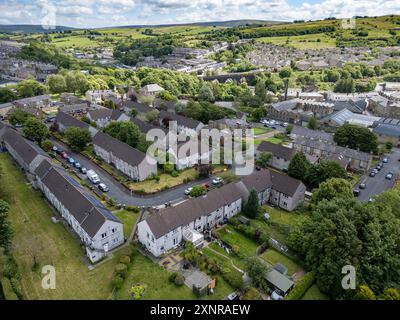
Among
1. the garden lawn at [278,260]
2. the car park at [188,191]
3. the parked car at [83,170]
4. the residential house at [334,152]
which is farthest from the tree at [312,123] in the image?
the parked car at [83,170]

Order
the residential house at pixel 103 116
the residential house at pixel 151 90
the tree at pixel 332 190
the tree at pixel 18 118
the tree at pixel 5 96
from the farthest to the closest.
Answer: the residential house at pixel 151 90 < the tree at pixel 5 96 < the residential house at pixel 103 116 < the tree at pixel 18 118 < the tree at pixel 332 190

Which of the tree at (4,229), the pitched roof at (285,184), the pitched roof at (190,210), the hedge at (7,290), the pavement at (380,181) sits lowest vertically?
the pavement at (380,181)

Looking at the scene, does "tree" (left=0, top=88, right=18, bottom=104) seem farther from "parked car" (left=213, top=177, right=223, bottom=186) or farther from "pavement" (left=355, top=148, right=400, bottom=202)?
"pavement" (left=355, top=148, right=400, bottom=202)

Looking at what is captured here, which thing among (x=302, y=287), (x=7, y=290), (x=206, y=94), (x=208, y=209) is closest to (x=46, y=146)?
(x=7, y=290)

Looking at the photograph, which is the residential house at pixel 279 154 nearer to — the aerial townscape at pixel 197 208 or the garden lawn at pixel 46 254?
the aerial townscape at pixel 197 208

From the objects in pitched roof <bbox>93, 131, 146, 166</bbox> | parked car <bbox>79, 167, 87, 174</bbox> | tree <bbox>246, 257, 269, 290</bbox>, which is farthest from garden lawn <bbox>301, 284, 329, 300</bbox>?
parked car <bbox>79, 167, 87, 174</bbox>
